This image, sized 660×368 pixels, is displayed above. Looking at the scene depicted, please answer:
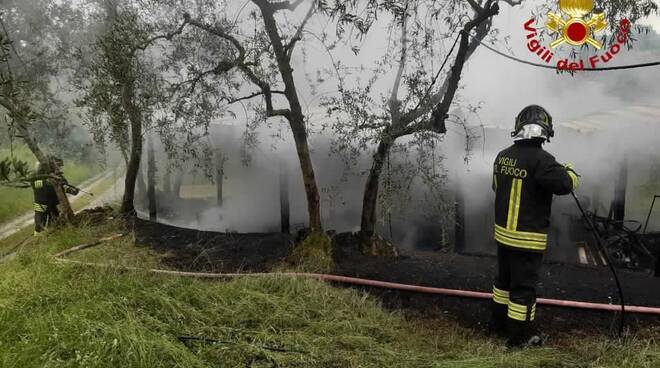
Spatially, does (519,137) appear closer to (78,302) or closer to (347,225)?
(78,302)

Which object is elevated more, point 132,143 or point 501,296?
point 132,143

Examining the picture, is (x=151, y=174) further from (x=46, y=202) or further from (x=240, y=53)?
(x=240, y=53)

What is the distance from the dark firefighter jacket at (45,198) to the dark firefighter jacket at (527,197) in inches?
268

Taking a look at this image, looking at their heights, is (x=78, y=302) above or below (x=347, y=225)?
above

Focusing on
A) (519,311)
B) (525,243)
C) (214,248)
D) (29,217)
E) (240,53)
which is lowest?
(29,217)

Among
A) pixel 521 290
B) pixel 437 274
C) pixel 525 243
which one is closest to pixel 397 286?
pixel 437 274

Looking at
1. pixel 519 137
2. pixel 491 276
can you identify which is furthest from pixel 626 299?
pixel 519 137

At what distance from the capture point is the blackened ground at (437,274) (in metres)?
4.02

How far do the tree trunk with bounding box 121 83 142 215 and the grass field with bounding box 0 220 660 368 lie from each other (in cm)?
223

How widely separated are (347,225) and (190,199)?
158 inches

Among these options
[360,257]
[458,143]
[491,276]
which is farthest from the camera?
[458,143]

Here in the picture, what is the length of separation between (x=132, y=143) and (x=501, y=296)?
6.44 metres

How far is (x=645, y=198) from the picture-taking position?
1091 cm

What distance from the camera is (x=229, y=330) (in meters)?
3.17
